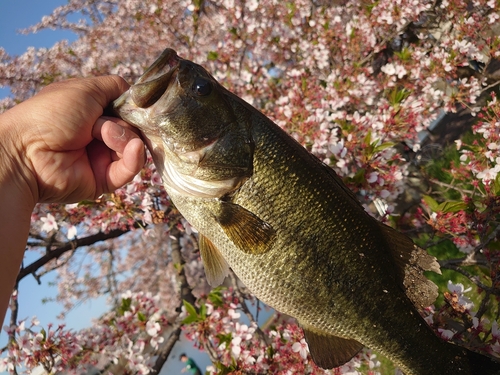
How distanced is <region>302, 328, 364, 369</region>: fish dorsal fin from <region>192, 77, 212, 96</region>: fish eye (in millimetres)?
1685

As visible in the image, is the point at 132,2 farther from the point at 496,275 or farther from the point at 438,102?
the point at 496,275

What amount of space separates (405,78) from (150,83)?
4732mm

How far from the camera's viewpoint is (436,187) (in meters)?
7.27

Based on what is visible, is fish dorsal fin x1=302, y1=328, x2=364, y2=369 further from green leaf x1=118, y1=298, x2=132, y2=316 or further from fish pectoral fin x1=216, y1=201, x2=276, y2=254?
green leaf x1=118, y1=298, x2=132, y2=316

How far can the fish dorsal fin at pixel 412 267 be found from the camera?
214cm

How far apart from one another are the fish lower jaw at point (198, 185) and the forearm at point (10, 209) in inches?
34.2

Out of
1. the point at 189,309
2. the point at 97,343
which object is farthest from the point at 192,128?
the point at 97,343

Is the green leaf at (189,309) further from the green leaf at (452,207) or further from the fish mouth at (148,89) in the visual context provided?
the green leaf at (452,207)

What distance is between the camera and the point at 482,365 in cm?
204

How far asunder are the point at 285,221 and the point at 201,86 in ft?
3.16

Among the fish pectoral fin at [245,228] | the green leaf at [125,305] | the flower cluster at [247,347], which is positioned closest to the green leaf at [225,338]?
the flower cluster at [247,347]

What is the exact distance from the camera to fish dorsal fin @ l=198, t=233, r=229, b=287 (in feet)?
7.23

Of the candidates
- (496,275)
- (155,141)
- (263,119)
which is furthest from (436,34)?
(155,141)

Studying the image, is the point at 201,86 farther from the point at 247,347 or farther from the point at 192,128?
the point at 247,347
